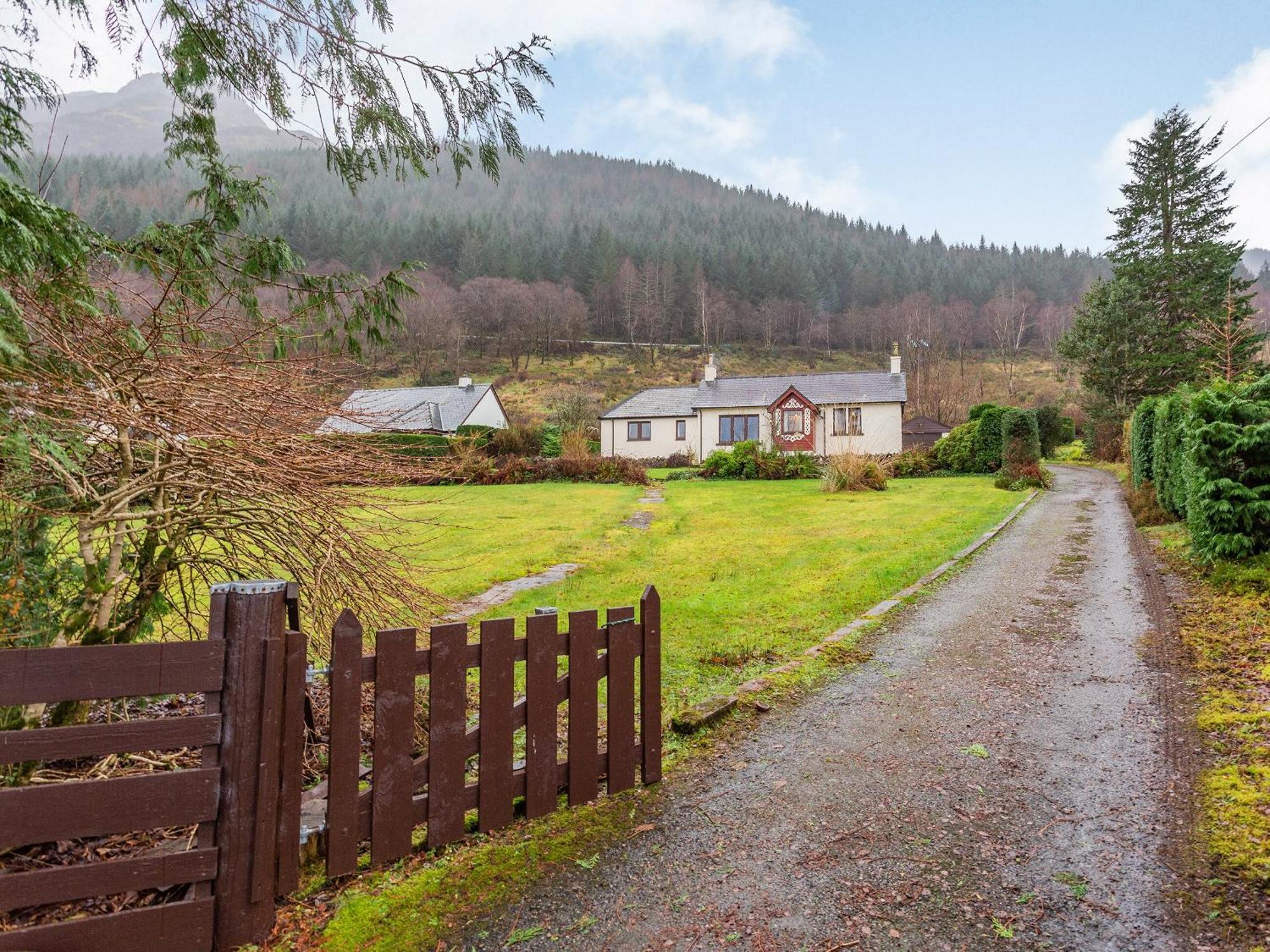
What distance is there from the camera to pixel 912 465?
27.9 m

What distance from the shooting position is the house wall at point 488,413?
4072 centimetres

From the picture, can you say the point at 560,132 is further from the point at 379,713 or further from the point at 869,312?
the point at 869,312

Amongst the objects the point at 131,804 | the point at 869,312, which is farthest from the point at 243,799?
the point at 869,312

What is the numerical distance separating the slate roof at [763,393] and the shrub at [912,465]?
29.0ft

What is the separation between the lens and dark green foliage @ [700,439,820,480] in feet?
87.2

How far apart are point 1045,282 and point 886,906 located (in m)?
108

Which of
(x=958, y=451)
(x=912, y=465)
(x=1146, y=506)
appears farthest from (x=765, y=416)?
(x=1146, y=506)

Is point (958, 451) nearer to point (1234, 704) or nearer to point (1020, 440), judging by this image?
point (1020, 440)

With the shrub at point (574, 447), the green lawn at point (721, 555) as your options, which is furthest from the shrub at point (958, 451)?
the shrub at point (574, 447)

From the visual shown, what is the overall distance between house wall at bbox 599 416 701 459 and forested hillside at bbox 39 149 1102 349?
1561 inches

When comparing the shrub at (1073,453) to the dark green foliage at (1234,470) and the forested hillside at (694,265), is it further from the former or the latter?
the forested hillside at (694,265)

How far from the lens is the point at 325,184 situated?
81875 millimetres

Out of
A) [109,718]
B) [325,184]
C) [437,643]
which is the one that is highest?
[325,184]

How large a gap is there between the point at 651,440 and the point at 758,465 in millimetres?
14368
